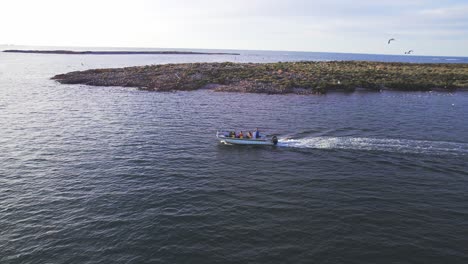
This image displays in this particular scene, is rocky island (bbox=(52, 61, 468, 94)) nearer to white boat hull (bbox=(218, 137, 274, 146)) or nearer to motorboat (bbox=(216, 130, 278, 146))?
motorboat (bbox=(216, 130, 278, 146))

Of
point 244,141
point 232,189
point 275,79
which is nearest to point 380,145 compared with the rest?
point 244,141

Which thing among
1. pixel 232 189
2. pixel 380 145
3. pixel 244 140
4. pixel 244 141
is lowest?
pixel 232 189

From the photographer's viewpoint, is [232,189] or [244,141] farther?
[244,141]

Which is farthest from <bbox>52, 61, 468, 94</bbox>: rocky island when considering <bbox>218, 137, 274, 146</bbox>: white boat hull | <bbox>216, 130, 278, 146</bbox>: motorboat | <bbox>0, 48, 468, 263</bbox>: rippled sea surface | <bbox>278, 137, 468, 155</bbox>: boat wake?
<bbox>218, 137, 274, 146</bbox>: white boat hull

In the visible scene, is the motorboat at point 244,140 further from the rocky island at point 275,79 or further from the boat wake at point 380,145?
the rocky island at point 275,79

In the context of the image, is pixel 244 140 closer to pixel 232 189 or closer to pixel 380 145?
pixel 232 189

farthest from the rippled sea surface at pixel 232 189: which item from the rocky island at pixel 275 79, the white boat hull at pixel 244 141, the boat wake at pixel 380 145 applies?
the rocky island at pixel 275 79

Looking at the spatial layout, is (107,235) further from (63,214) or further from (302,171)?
(302,171)
